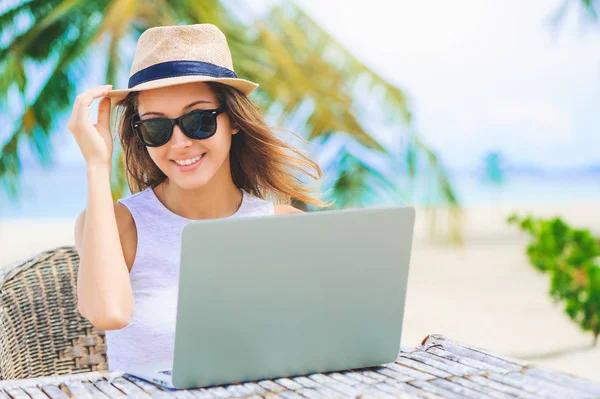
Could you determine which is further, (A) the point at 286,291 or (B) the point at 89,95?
(B) the point at 89,95

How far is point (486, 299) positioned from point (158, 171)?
854cm

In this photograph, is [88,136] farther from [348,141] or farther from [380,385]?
[348,141]

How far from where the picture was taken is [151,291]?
6.55ft

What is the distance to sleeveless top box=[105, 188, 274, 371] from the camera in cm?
194

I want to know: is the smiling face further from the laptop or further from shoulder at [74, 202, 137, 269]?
the laptop

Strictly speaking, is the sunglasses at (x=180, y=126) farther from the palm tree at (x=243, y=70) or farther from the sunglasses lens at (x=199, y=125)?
the palm tree at (x=243, y=70)

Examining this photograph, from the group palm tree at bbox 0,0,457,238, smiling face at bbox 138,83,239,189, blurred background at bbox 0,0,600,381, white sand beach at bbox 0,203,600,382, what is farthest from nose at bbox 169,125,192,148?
palm tree at bbox 0,0,457,238

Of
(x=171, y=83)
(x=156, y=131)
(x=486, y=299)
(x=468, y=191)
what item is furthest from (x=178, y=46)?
(x=468, y=191)

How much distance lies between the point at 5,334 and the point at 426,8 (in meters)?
34.5

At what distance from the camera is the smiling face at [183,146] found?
1940 mm

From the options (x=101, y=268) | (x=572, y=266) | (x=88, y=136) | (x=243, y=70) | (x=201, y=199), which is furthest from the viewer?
(x=243, y=70)

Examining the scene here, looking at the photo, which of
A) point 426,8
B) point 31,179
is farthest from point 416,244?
point 426,8

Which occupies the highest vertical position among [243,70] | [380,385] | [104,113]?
[243,70]

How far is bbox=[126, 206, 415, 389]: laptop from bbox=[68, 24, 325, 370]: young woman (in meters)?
0.37
